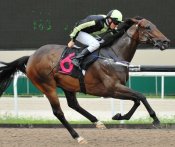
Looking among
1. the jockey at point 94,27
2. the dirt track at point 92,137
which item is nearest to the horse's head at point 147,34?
the jockey at point 94,27

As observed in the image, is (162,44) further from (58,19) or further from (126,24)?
(58,19)

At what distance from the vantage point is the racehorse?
7.07 metres

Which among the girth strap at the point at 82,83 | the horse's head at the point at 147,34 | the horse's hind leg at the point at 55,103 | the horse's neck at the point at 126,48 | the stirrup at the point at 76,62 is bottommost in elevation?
the horse's hind leg at the point at 55,103

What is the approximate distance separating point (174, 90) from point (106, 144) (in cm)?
856

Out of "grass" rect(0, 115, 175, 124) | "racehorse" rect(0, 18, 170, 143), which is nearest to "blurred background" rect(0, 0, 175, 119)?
"grass" rect(0, 115, 175, 124)

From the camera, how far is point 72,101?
7.90 m

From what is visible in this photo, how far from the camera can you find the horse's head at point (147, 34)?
7.13 meters

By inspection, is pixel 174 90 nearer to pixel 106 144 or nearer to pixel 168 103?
pixel 168 103

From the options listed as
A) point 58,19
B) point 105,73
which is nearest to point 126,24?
point 105,73

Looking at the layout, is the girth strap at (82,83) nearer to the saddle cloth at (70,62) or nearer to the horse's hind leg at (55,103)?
the saddle cloth at (70,62)

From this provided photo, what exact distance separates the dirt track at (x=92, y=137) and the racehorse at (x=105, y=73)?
0.24m

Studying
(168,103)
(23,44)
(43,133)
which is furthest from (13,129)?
(23,44)

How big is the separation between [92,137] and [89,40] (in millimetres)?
1244

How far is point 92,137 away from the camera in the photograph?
784 cm
